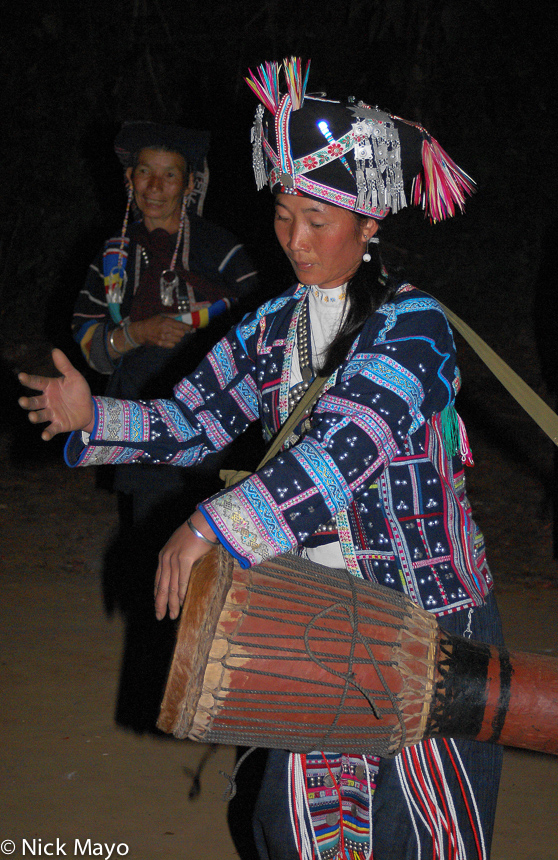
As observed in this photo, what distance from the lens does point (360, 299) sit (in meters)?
2.00

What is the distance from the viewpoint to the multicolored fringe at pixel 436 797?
1989mm

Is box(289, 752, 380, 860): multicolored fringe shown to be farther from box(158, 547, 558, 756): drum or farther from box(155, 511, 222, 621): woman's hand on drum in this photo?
box(155, 511, 222, 621): woman's hand on drum

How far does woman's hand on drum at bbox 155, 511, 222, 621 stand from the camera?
1.65 metres

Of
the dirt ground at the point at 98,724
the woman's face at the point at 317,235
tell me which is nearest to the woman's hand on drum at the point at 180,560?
the woman's face at the point at 317,235

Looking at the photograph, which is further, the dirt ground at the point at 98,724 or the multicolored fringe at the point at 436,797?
the dirt ground at the point at 98,724

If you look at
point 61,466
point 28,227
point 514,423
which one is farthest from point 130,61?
point 514,423

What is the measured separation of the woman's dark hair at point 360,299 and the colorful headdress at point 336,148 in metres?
0.08

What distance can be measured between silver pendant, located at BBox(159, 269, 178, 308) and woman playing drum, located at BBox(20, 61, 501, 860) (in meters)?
1.60

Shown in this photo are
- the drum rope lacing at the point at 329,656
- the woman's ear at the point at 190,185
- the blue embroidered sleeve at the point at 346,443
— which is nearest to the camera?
the blue embroidered sleeve at the point at 346,443

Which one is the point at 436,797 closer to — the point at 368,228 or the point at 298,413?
the point at 298,413

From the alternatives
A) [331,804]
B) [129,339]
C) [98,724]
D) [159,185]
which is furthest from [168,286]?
[331,804]

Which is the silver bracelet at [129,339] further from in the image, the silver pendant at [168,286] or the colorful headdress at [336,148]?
the colorful headdress at [336,148]

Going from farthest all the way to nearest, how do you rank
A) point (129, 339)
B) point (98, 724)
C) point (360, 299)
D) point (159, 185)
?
1. point (159, 185)
2. point (129, 339)
3. point (98, 724)
4. point (360, 299)

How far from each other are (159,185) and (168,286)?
0.43 m
